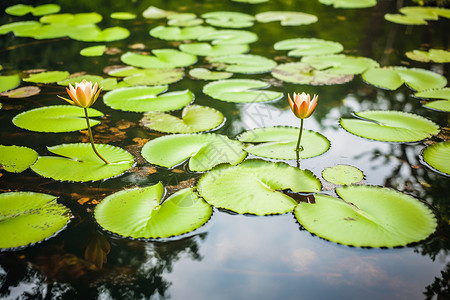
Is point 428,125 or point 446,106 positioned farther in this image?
Result: point 446,106

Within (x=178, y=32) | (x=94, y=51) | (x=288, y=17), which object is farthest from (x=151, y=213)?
(x=288, y=17)

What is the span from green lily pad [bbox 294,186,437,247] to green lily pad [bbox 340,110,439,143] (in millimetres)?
487

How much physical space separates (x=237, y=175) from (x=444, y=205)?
82 centimetres

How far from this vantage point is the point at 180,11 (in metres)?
4.52

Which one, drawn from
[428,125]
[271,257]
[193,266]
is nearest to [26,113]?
[193,266]

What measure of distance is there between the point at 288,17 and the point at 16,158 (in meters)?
3.10

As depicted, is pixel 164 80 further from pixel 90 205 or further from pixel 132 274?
pixel 132 274

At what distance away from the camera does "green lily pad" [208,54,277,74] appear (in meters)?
2.86

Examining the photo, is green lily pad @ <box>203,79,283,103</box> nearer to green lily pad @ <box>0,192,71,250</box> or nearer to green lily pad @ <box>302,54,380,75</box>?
green lily pad @ <box>302,54,380,75</box>

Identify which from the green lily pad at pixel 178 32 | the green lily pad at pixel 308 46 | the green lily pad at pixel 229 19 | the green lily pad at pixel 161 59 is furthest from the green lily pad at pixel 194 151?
the green lily pad at pixel 229 19

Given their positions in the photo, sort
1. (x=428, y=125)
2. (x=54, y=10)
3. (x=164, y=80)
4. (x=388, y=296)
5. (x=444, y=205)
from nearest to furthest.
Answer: (x=388, y=296)
(x=444, y=205)
(x=428, y=125)
(x=164, y=80)
(x=54, y=10)

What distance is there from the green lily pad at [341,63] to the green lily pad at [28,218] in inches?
79.3

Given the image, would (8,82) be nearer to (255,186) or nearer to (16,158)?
(16,158)

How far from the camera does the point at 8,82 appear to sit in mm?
2717
